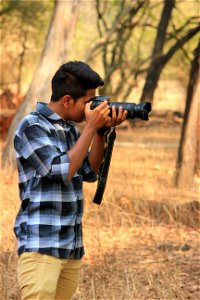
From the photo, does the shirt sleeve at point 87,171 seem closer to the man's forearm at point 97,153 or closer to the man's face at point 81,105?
the man's forearm at point 97,153

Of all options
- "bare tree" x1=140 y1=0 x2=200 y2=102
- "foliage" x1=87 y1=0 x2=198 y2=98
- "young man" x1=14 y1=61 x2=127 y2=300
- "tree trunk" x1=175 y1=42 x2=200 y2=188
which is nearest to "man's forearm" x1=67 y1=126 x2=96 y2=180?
"young man" x1=14 y1=61 x2=127 y2=300

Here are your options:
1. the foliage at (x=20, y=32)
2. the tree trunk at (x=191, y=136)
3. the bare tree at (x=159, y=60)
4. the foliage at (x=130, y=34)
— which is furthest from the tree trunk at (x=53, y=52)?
the foliage at (x=20, y=32)

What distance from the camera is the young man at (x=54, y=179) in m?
2.91

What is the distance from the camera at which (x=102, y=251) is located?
18.8 ft

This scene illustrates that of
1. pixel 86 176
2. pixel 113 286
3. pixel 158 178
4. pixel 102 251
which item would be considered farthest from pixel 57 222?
pixel 158 178

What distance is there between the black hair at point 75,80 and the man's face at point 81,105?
0.05 ft

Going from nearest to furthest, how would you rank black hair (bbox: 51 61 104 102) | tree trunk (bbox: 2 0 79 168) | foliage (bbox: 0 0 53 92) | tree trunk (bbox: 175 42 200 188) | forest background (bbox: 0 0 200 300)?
1. black hair (bbox: 51 61 104 102)
2. forest background (bbox: 0 0 200 300)
3. tree trunk (bbox: 175 42 200 188)
4. tree trunk (bbox: 2 0 79 168)
5. foliage (bbox: 0 0 53 92)

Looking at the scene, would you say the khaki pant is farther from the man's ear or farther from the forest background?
the forest background

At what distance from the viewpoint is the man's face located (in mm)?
3041

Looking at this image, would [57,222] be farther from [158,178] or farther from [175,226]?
[158,178]

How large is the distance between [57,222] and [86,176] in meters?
0.37

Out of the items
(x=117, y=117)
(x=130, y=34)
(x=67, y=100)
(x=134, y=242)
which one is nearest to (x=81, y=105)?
(x=67, y=100)

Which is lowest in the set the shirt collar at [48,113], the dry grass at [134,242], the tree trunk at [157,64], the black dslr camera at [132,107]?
the dry grass at [134,242]

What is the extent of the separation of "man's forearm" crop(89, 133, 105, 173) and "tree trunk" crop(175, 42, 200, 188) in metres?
5.60
